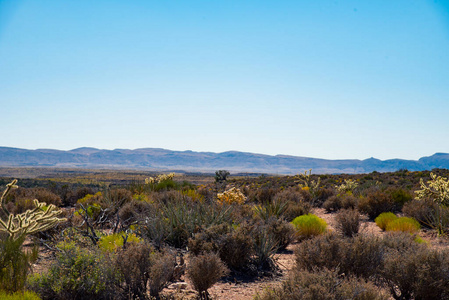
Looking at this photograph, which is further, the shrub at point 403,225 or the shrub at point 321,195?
the shrub at point 321,195

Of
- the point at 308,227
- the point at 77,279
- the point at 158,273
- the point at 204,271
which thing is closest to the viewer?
the point at 77,279

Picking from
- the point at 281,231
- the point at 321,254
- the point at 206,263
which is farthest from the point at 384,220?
the point at 206,263

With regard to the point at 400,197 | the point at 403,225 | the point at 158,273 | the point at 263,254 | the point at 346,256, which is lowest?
the point at 263,254

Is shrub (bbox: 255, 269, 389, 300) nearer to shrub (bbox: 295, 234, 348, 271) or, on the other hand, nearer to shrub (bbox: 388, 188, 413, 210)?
shrub (bbox: 295, 234, 348, 271)

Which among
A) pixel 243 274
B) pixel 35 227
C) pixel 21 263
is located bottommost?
pixel 243 274

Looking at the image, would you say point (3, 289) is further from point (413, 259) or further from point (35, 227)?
point (413, 259)

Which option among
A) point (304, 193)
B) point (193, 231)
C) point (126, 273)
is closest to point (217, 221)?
point (193, 231)

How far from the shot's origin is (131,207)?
34.0ft

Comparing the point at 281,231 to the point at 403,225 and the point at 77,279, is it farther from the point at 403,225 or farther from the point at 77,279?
the point at 77,279

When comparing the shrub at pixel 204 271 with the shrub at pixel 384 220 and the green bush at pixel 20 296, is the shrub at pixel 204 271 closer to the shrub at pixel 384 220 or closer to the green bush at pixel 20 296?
the green bush at pixel 20 296

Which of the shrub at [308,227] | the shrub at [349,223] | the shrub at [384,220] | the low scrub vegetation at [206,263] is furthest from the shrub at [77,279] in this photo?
the shrub at [384,220]

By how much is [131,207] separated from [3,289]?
6.47m

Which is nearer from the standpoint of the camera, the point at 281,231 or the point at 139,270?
the point at 139,270

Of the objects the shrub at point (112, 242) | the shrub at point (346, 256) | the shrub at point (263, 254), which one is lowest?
the shrub at point (263, 254)
